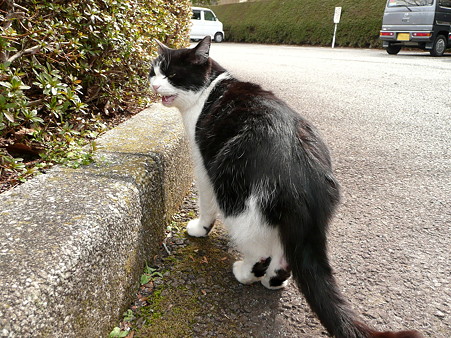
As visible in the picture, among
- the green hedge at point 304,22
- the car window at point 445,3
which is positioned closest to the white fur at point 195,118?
the car window at point 445,3

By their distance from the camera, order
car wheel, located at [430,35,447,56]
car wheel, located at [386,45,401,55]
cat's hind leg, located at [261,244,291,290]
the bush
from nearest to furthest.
Answer: cat's hind leg, located at [261,244,291,290], the bush, car wheel, located at [430,35,447,56], car wheel, located at [386,45,401,55]

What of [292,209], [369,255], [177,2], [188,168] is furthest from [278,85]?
[292,209]

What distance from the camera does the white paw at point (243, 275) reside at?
1.69 m

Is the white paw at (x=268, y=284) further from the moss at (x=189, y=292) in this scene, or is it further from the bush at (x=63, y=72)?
the bush at (x=63, y=72)

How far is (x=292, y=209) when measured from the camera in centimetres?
137

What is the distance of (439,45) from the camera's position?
37.4 ft

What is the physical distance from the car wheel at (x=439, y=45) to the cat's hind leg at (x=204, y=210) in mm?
12470

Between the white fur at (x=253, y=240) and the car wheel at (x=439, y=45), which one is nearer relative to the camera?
the white fur at (x=253, y=240)

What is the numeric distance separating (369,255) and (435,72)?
23.9ft

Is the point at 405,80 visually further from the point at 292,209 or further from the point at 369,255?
the point at 292,209

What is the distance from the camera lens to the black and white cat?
1.31 m

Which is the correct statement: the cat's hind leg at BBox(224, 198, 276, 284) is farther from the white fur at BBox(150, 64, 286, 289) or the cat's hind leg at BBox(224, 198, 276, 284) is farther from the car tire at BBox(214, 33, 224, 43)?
the car tire at BBox(214, 33, 224, 43)

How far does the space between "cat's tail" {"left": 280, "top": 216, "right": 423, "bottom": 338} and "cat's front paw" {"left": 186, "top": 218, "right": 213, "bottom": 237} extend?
76cm

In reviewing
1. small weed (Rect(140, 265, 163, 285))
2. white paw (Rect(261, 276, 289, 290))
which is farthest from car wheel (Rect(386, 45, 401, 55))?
small weed (Rect(140, 265, 163, 285))
